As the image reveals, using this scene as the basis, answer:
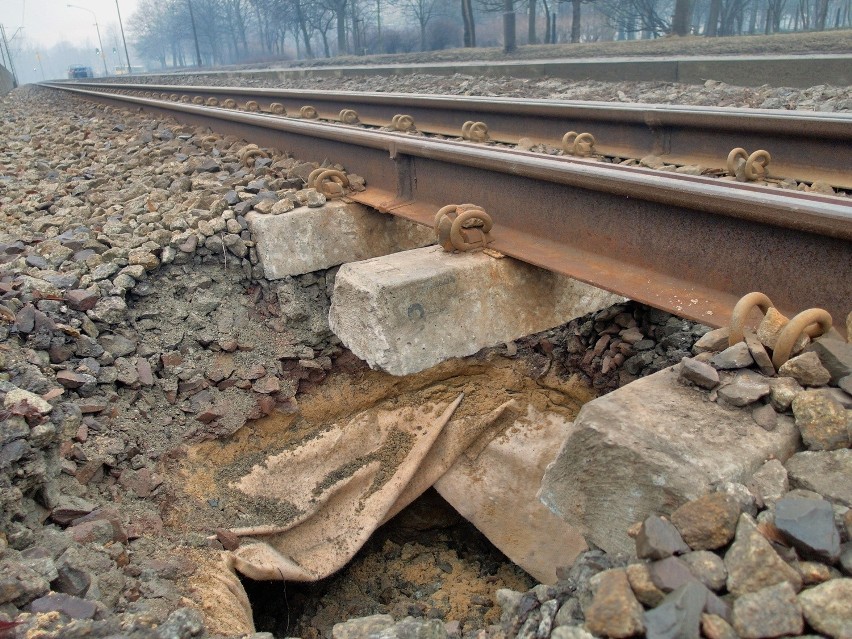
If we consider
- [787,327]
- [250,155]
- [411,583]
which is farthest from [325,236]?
[787,327]

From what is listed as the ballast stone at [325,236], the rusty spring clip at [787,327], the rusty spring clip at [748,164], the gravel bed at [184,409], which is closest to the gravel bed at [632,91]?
the rusty spring clip at [748,164]

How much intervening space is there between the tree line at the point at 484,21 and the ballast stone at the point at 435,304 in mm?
24126

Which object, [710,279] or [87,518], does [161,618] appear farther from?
[710,279]

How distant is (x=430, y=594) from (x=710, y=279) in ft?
7.59

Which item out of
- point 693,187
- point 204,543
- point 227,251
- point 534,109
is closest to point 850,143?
point 693,187

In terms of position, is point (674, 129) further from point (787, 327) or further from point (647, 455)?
point (647, 455)

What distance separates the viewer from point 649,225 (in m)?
2.75

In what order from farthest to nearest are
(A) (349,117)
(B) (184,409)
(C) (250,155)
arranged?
(A) (349,117) → (C) (250,155) → (B) (184,409)

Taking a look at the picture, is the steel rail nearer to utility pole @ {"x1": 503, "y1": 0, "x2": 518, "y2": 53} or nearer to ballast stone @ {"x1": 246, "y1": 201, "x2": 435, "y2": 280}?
ballast stone @ {"x1": 246, "y1": 201, "x2": 435, "y2": 280}

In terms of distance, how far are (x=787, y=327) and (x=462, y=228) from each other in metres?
1.56

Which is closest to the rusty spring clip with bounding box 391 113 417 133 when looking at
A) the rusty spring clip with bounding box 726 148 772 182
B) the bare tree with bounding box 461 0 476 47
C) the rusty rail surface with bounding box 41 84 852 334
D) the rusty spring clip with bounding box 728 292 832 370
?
the rusty rail surface with bounding box 41 84 852 334

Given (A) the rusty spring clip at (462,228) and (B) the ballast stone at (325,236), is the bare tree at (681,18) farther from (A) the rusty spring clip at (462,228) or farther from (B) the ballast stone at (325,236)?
(A) the rusty spring clip at (462,228)

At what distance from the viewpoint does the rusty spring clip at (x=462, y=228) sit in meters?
3.13

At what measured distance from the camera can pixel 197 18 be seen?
301 feet
